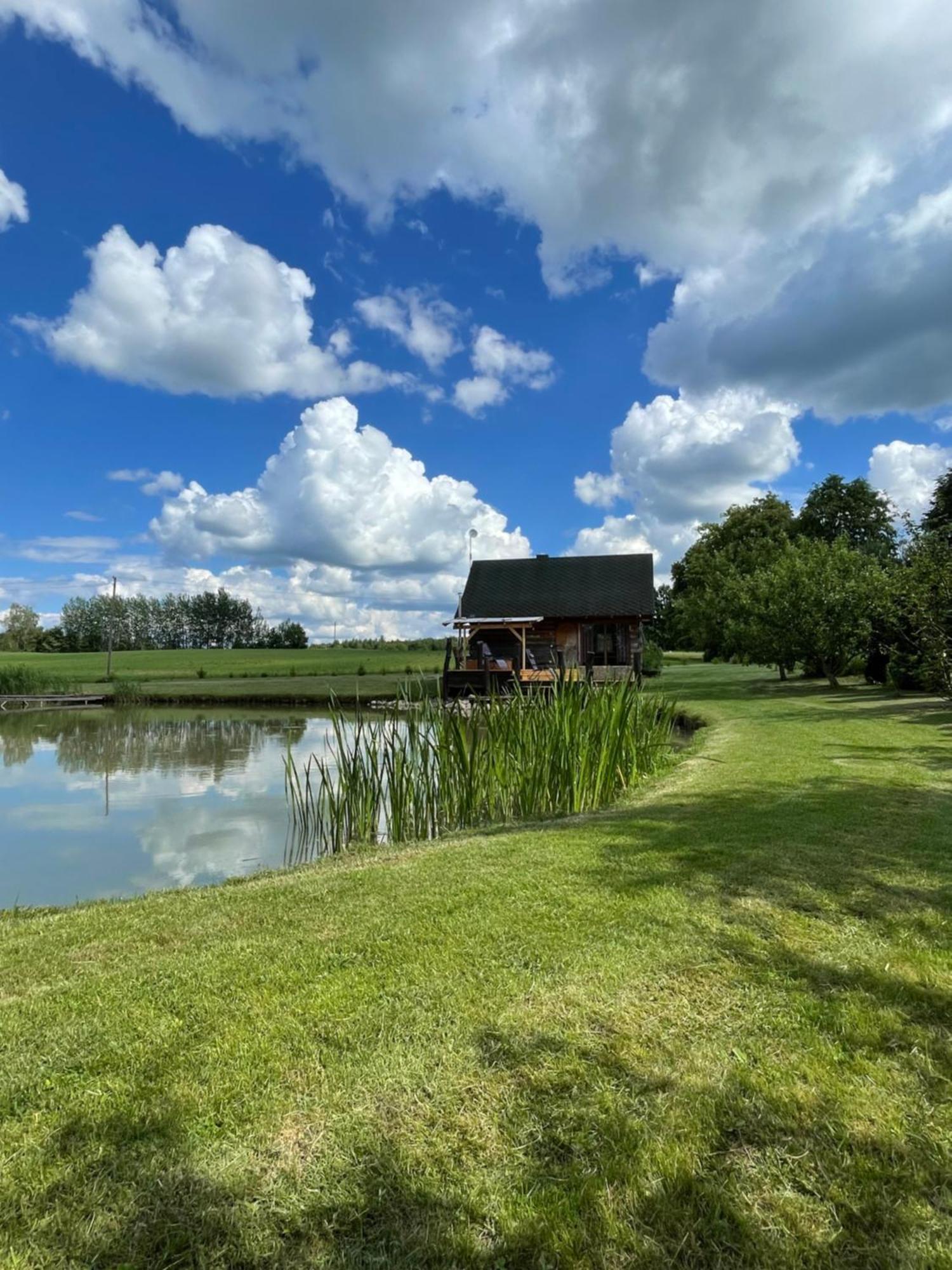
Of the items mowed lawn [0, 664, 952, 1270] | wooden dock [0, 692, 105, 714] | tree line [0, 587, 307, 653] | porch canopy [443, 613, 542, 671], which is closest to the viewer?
mowed lawn [0, 664, 952, 1270]

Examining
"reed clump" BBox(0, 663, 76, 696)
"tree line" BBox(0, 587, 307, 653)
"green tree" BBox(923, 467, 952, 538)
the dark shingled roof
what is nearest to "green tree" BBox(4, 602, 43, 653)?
"tree line" BBox(0, 587, 307, 653)

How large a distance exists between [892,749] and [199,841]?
850 centimetres

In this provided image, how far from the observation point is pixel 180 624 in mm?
93812

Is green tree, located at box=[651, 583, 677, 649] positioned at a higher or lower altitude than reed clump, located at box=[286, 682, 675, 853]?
higher

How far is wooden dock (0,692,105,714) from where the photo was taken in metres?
29.0

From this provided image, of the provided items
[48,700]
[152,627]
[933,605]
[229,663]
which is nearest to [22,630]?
[152,627]

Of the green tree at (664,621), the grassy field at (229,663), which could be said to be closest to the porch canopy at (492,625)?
the grassy field at (229,663)

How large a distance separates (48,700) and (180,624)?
67430 millimetres

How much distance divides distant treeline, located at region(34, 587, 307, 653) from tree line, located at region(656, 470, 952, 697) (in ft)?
190

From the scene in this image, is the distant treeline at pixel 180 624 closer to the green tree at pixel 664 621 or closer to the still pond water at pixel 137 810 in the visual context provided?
the green tree at pixel 664 621

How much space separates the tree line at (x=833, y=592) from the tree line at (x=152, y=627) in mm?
57265

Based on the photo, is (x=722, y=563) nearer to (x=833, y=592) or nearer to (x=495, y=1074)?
(x=833, y=592)

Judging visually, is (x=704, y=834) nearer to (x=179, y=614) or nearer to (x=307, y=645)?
(x=307, y=645)

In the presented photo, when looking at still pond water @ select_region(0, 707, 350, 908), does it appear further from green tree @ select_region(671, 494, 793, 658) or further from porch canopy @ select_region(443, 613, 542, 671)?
green tree @ select_region(671, 494, 793, 658)
